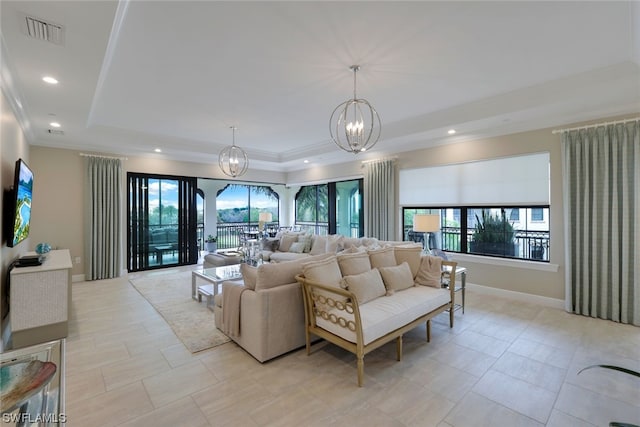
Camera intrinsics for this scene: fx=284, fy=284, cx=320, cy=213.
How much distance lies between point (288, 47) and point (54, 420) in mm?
2898

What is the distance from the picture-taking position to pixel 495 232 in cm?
493

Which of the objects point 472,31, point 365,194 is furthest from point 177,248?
point 472,31

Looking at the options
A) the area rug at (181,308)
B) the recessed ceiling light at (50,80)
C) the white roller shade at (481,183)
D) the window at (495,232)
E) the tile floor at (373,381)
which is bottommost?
the tile floor at (373,381)

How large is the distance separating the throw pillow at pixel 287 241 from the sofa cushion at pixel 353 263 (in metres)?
3.63

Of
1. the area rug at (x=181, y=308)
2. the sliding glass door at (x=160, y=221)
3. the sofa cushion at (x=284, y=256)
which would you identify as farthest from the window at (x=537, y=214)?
the sliding glass door at (x=160, y=221)

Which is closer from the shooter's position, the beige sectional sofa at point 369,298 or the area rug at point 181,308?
the beige sectional sofa at point 369,298

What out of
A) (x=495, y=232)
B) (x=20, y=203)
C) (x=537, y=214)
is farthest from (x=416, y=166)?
(x=20, y=203)

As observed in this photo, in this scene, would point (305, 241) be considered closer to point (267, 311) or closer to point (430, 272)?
point (430, 272)

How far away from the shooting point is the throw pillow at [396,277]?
10.8ft

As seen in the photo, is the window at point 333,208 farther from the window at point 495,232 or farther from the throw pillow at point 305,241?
the window at point 495,232

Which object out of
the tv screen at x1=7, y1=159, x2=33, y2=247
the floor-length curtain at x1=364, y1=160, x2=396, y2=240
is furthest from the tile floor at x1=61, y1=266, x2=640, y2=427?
the floor-length curtain at x1=364, y1=160, x2=396, y2=240

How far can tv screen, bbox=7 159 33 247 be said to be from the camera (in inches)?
120

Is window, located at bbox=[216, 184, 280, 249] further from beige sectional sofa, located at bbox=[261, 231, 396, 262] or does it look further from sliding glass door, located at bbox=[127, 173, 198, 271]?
beige sectional sofa, located at bbox=[261, 231, 396, 262]

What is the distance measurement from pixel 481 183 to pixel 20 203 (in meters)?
6.49
